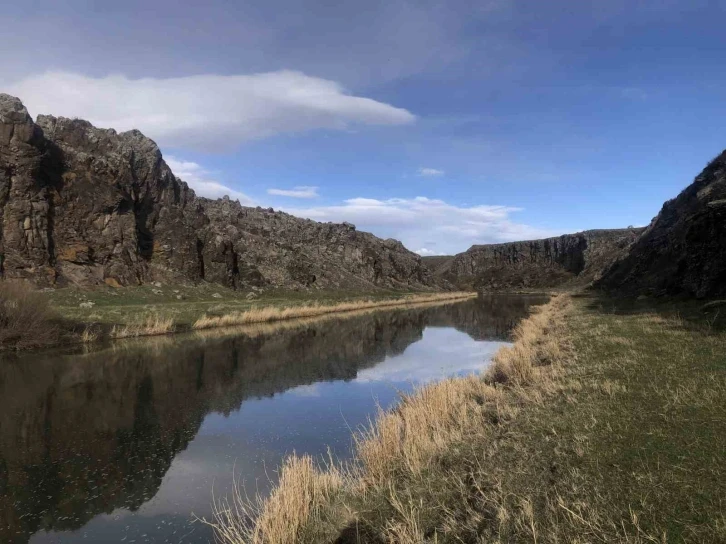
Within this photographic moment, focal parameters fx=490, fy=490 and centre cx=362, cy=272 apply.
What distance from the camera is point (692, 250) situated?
99.8ft

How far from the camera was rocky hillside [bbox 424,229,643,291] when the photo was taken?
154 m

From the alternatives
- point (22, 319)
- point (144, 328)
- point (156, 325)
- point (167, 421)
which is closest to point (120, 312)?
point (144, 328)

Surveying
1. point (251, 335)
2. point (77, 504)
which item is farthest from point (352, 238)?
point (77, 504)

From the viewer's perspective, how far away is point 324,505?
7395mm

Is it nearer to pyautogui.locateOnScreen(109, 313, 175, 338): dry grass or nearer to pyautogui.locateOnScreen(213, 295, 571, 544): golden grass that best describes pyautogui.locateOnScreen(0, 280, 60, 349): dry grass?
pyautogui.locateOnScreen(109, 313, 175, 338): dry grass

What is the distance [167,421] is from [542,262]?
175994mm

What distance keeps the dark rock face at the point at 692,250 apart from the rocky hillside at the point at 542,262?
8997 cm

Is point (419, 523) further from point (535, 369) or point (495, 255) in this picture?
point (495, 255)

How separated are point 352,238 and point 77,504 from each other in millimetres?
106802

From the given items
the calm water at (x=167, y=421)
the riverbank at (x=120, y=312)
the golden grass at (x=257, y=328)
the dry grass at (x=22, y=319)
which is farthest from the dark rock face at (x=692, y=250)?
the dry grass at (x=22, y=319)

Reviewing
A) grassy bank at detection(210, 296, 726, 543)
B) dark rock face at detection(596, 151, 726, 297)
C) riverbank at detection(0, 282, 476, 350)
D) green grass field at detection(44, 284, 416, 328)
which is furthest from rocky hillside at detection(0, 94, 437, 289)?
dark rock face at detection(596, 151, 726, 297)

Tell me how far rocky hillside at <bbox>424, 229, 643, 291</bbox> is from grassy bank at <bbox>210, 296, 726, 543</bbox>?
14020cm

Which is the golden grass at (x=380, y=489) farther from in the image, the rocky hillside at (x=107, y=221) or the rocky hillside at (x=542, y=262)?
the rocky hillside at (x=542, y=262)

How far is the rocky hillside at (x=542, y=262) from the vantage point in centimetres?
15362
